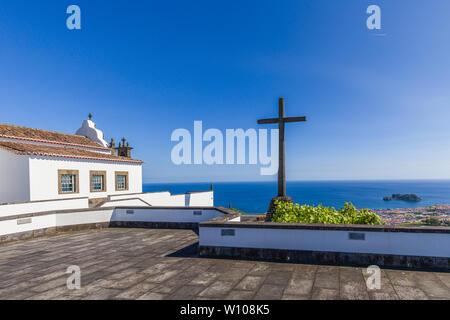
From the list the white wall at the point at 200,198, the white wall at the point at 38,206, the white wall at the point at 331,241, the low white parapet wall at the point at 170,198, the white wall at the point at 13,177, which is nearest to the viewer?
the white wall at the point at 331,241

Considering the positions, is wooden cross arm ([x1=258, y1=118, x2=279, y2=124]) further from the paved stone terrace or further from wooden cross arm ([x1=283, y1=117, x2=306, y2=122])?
the paved stone terrace

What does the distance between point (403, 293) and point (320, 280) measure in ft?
4.42

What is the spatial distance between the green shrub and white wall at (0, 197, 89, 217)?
1158 cm

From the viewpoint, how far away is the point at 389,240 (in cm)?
590

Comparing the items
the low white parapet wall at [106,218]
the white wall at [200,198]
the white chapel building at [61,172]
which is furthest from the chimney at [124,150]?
the low white parapet wall at [106,218]

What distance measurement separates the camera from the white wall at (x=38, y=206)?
11.4 m

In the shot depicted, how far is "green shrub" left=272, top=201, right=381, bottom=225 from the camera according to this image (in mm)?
7449

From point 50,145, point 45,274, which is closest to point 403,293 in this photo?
point 45,274

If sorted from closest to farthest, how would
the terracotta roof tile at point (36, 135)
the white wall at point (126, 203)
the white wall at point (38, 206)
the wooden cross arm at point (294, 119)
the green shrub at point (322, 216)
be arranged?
the green shrub at point (322, 216) < the wooden cross arm at point (294, 119) < the white wall at point (38, 206) < the white wall at point (126, 203) < the terracotta roof tile at point (36, 135)

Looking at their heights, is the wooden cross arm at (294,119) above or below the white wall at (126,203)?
above

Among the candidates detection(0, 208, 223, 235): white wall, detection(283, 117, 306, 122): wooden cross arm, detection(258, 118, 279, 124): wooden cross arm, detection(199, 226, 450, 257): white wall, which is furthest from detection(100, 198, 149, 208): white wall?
detection(283, 117, 306, 122): wooden cross arm

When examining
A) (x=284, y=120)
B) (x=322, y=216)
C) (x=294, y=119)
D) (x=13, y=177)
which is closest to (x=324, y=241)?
(x=322, y=216)

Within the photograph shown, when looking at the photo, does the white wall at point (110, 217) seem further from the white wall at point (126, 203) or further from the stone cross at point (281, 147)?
the white wall at point (126, 203)

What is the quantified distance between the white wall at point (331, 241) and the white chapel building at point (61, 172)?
12.4 meters
